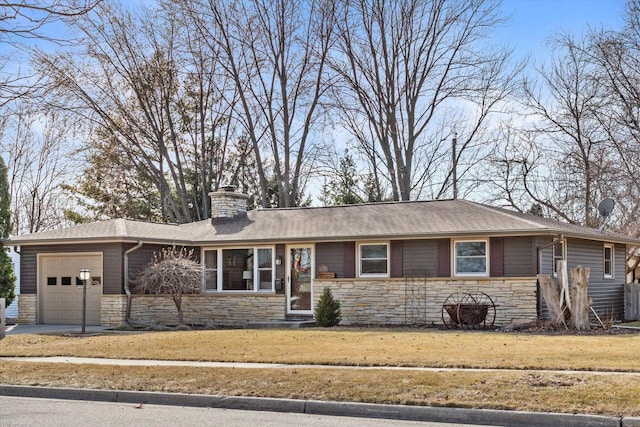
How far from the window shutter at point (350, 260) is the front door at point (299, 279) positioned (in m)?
Answer: 1.13

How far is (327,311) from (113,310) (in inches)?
240

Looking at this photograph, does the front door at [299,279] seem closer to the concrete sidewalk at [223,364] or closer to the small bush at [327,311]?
the small bush at [327,311]

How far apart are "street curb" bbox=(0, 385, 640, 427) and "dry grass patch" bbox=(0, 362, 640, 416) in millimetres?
179

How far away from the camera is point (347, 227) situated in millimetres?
22906

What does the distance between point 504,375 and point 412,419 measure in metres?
1.97

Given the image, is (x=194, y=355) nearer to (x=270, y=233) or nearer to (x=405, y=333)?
(x=405, y=333)

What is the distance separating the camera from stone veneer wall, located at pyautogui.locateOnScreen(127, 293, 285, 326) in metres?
22.5

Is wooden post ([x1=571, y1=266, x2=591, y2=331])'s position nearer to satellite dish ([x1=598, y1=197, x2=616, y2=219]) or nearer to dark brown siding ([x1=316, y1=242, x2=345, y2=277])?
satellite dish ([x1=598, y1=197, x2=616, y2=219])

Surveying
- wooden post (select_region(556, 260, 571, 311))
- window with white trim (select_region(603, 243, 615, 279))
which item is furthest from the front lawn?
window with white trim (select_region(603, 243, 615, 279))

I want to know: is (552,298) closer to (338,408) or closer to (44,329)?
(338,408)

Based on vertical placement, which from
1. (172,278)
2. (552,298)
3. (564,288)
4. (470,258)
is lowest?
(552,298)

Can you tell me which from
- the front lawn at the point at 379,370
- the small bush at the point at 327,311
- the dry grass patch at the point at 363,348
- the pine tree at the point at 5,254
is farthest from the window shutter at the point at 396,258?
the pine tree at the point at 5,254

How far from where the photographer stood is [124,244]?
73.0 feet

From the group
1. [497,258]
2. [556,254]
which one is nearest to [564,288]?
[497,258]
